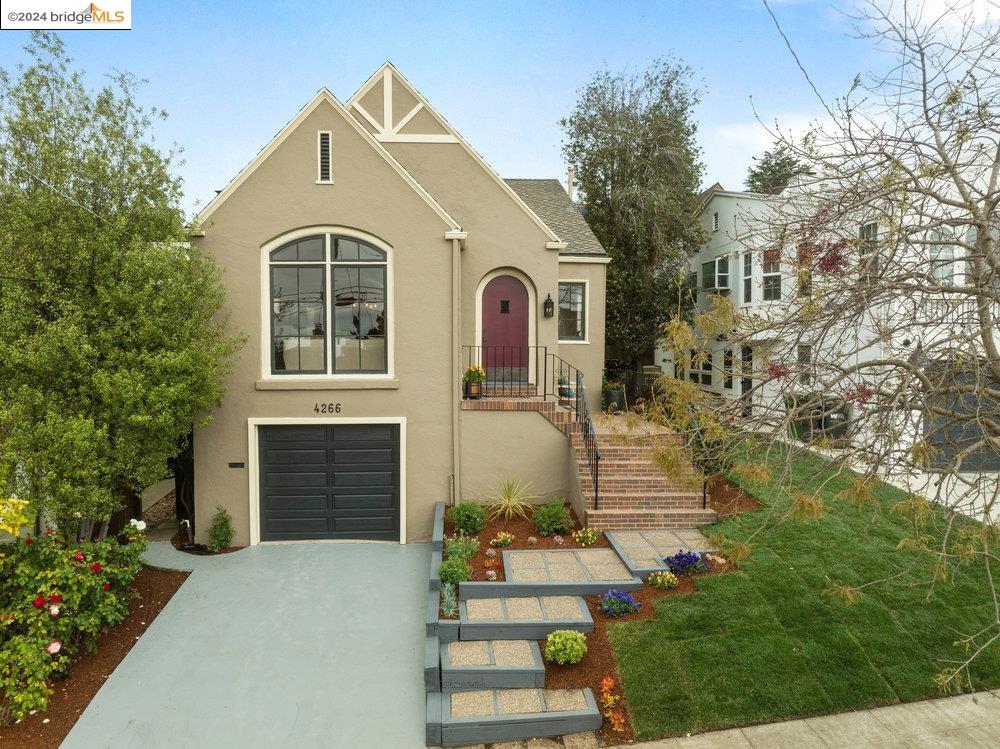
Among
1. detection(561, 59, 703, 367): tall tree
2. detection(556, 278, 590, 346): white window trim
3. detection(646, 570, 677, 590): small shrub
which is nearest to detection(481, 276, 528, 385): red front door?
detection(556, 278, 590, 346): white window trim

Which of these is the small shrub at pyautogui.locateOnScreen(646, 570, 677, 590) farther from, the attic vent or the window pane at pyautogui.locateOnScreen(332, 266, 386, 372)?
the attic vent

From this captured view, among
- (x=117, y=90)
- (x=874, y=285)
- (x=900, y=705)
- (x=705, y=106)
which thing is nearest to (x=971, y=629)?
(x=900, y=705)

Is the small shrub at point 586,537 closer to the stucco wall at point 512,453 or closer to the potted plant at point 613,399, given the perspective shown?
the stucco wall at point 512,453

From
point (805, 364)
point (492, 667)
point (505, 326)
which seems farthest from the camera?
point (505, 326)

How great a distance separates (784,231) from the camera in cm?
558

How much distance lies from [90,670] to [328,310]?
605 centimetres

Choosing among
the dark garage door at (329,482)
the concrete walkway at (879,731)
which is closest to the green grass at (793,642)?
the concrete walkway at (879,731)

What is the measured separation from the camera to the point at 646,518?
10023 mm

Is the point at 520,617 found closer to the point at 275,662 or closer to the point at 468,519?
the point at 468,519

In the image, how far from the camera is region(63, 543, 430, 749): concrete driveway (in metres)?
5.97

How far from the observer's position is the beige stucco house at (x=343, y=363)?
10016 millimetres

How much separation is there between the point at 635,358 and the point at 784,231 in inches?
637

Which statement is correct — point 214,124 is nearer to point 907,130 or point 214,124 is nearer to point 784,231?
point 784,231

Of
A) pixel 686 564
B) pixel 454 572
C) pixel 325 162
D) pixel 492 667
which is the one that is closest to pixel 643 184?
pixel 325 162
